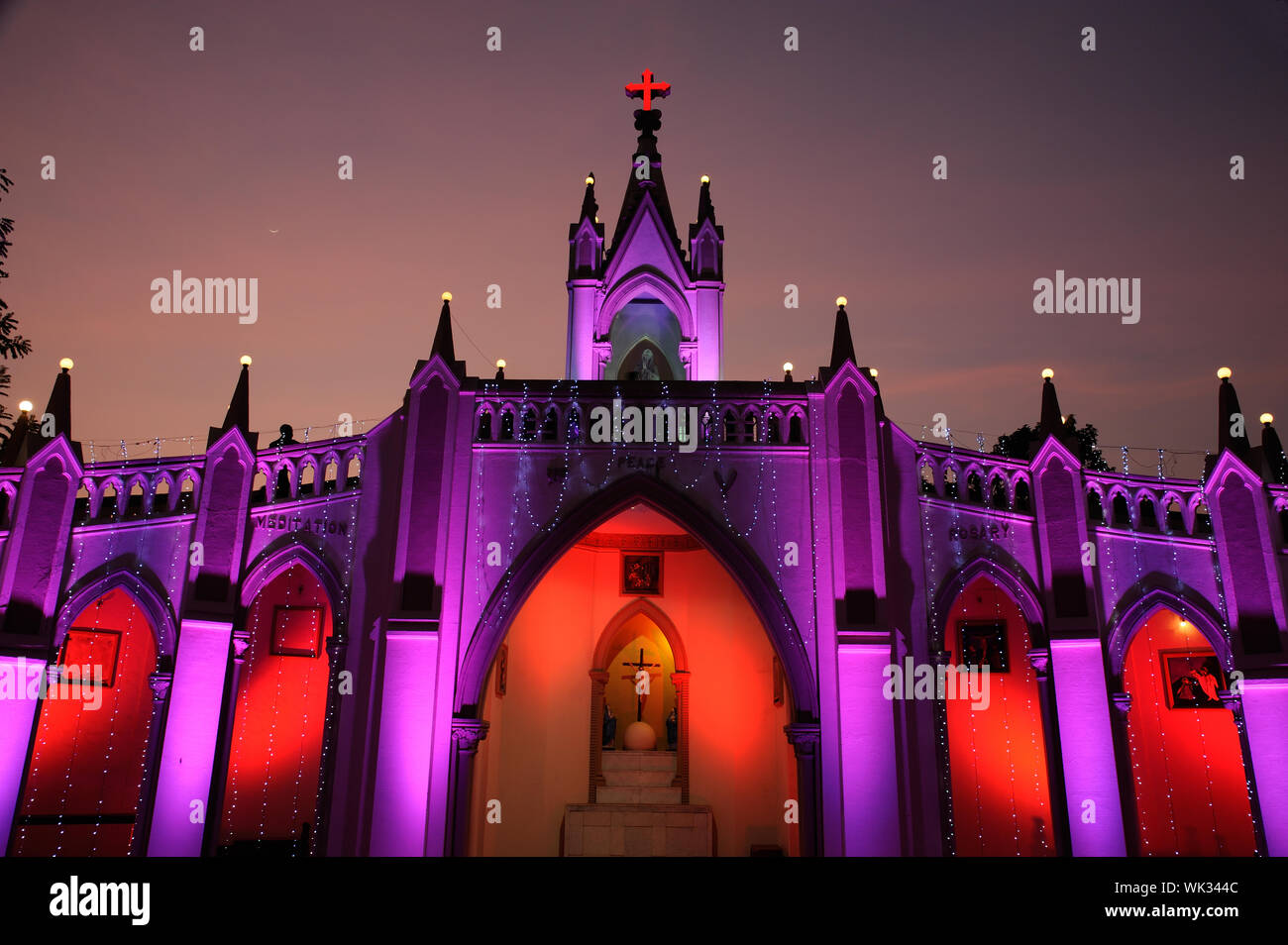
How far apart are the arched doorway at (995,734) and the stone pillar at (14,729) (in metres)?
14.6

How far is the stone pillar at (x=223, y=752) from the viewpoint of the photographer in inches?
577

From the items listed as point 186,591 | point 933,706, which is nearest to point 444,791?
point 186,591

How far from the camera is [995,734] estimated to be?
19000 mm

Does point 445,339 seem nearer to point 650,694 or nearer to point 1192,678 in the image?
point 650,694

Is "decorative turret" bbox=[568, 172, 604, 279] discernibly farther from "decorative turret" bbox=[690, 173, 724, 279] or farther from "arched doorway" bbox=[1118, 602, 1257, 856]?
"arched doorway" bbox=[1118, 602, 1257, 856]

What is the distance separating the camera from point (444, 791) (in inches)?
569

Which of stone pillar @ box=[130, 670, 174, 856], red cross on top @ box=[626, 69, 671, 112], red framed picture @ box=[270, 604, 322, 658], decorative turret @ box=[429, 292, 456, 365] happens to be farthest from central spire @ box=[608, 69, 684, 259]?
stone pillar @ box=[130, 670, 174, 856]

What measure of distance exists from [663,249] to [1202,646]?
42.3 feet

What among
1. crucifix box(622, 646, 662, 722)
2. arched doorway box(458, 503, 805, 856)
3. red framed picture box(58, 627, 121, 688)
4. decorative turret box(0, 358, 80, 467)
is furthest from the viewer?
crucifix box(622, 646, 662, 722)

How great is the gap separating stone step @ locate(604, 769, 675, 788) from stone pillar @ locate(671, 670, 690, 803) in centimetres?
20

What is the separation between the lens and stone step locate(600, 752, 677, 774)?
65.0 ft

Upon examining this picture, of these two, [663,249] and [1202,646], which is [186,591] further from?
[1202,646]
